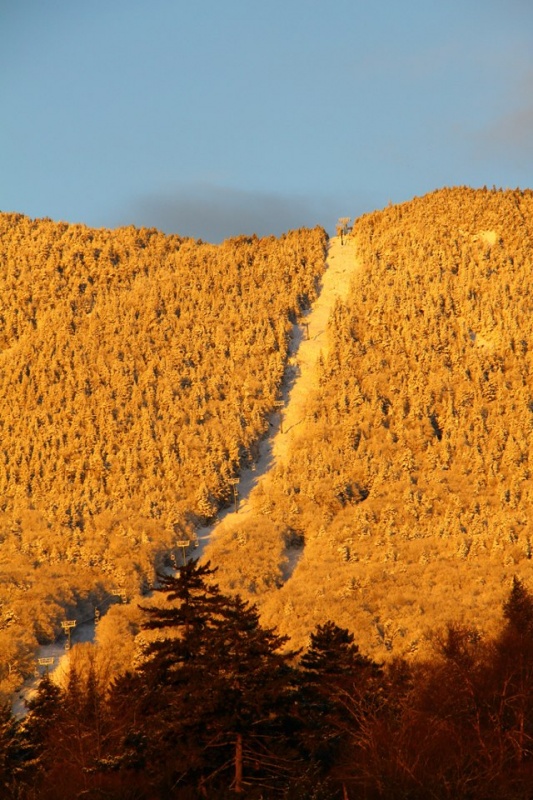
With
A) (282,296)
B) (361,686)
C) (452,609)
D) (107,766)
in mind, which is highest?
(282,296)

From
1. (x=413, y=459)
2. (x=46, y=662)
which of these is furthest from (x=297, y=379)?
(x=46, y=662)

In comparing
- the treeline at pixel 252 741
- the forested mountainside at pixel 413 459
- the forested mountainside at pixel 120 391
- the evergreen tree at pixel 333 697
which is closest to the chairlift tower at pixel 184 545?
Answer: the forested mountainside at pixel 120 391

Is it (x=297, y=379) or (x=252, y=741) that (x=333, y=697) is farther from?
(x=297, y=379)

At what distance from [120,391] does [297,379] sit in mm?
18950

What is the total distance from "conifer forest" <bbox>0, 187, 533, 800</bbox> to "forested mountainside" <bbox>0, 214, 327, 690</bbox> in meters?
0.32

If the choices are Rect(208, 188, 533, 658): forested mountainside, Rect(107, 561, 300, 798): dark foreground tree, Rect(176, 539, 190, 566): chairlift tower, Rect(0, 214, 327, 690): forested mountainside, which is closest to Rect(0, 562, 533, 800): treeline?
Rect(107, 561, 300, 798): dark foreground tree

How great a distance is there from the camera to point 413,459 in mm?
91625

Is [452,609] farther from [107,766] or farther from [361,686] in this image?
[107,766]

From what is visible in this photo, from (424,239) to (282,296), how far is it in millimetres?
21150

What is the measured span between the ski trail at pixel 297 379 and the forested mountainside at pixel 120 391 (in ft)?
4.77

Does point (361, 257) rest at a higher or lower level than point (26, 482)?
higher

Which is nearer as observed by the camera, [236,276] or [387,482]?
[387,482]

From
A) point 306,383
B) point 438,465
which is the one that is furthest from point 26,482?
point 438,465

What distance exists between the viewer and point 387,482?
8956 centimetres
